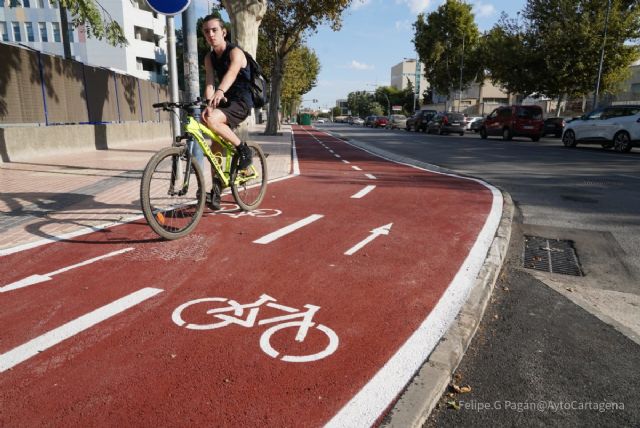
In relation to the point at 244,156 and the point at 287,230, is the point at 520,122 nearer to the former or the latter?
the point at 244,156

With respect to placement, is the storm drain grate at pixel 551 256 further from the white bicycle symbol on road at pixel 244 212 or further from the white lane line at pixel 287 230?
the white bicycle symbol on road at pixel 244 212

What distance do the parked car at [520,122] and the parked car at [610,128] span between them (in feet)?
16.4

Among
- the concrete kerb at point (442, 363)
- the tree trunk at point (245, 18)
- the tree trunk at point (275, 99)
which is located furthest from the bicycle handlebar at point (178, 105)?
the tree trunk at point (275, 99)

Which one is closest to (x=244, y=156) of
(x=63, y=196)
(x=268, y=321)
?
(x=268, y=321)

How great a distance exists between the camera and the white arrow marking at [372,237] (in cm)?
443

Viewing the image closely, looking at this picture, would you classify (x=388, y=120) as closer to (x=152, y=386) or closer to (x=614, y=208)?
(x=614, y=208)

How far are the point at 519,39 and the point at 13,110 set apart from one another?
126 feet

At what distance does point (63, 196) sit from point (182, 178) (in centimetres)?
296

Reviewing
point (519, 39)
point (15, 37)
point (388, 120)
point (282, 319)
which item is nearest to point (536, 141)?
point (519, 39)

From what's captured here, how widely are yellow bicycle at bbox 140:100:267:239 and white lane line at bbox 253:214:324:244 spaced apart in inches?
31.0

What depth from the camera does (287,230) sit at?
5164mm

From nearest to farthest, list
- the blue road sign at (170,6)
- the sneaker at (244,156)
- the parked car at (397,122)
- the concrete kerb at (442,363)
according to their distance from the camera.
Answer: the concrete kerb at (442,363) → the sneaker at (244,156) → the blue road sign at (170,6) → the parked car at (397,122)

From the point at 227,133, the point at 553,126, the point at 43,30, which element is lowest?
the point at 553,126

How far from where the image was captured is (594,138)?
18250mm
